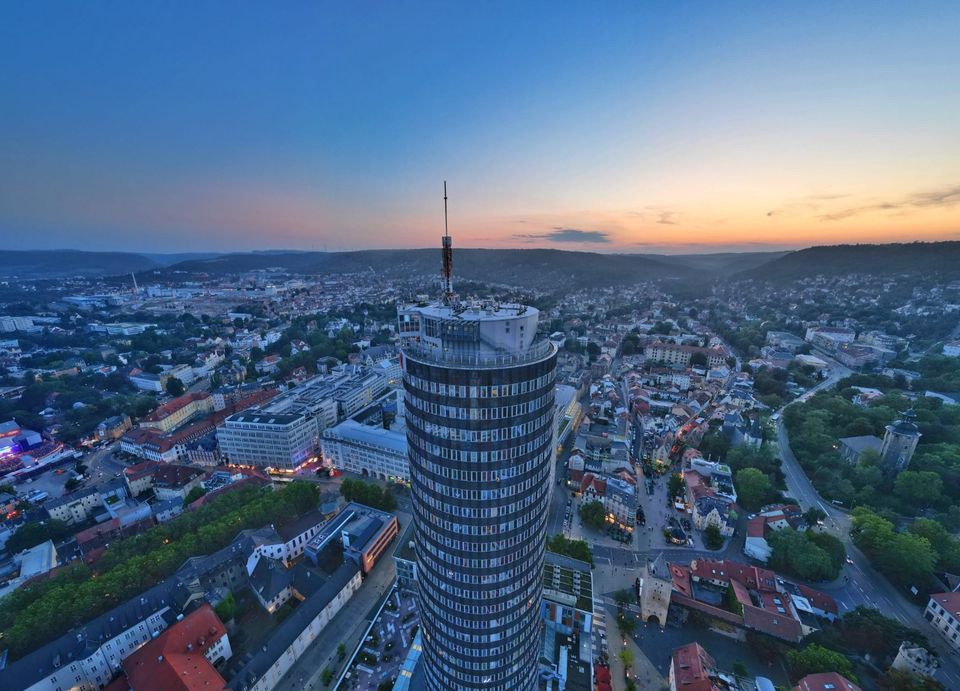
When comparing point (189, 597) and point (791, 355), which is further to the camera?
point (791, 355)

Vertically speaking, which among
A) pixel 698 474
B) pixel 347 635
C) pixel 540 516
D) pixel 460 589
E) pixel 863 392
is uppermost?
pixel 540 516

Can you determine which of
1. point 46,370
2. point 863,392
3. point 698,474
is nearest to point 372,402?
point 698,474

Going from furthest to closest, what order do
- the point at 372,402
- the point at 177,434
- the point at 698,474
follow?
the point at 372,402 → the point at 177,434 → the point at 698,474

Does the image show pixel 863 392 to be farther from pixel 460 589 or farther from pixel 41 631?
pixel 41 631

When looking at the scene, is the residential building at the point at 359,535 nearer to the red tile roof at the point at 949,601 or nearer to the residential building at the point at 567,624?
the residential building at the point at 567,624

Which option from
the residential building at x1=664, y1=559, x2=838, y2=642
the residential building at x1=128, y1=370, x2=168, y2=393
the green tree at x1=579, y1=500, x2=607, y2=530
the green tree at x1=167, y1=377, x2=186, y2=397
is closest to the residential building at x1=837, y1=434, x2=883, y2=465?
the residential building at x1=664, y1=559, x2=838, y2=642

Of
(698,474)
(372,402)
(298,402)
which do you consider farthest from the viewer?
(372,402)
